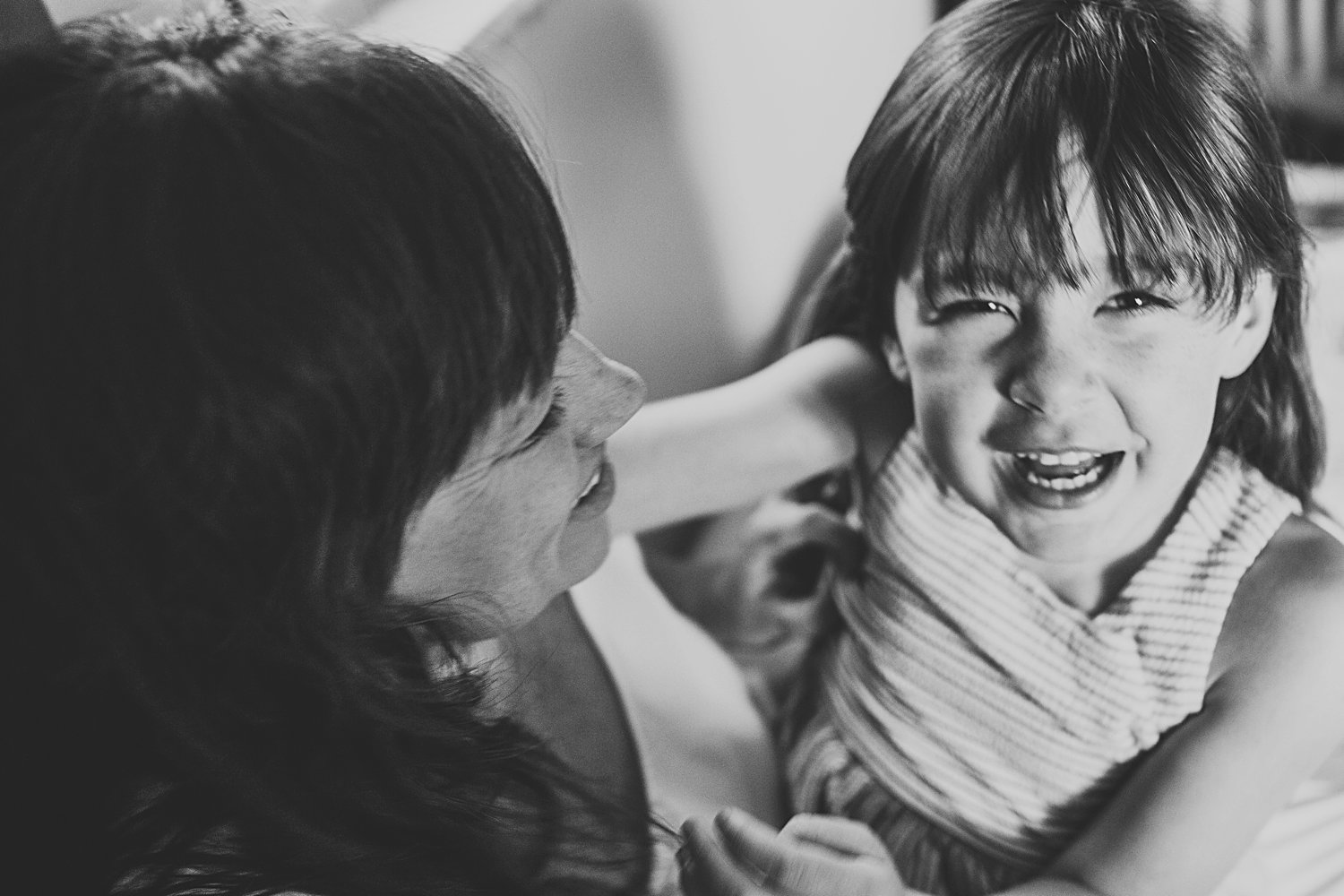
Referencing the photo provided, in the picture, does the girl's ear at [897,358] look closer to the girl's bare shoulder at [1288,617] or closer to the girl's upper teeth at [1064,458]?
the girl's upper teeth at [1064,458]

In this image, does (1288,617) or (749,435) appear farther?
(749,435)

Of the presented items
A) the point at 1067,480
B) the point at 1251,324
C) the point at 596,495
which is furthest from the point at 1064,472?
the point at 596,495

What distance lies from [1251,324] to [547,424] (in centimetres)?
37

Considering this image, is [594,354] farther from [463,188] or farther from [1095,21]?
[1095,21]

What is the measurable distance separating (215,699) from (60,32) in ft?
0.75

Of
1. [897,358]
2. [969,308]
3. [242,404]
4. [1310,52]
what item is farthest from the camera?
[1310,52]

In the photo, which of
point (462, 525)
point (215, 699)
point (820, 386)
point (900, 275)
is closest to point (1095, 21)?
point (900, 275)

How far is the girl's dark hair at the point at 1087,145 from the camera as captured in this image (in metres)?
0.55

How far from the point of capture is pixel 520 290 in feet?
1.36

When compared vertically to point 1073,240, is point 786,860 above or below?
below

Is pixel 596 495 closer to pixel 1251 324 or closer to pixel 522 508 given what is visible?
pixel 522 508

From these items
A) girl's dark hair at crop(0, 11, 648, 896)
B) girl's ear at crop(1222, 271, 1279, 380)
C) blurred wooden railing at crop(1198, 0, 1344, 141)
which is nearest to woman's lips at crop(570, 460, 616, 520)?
girl's dark hair at crop(0, 11, 648, 896)

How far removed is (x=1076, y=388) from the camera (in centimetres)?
57

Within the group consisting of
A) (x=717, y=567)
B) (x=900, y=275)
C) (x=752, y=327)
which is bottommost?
(x=717, y=567)
